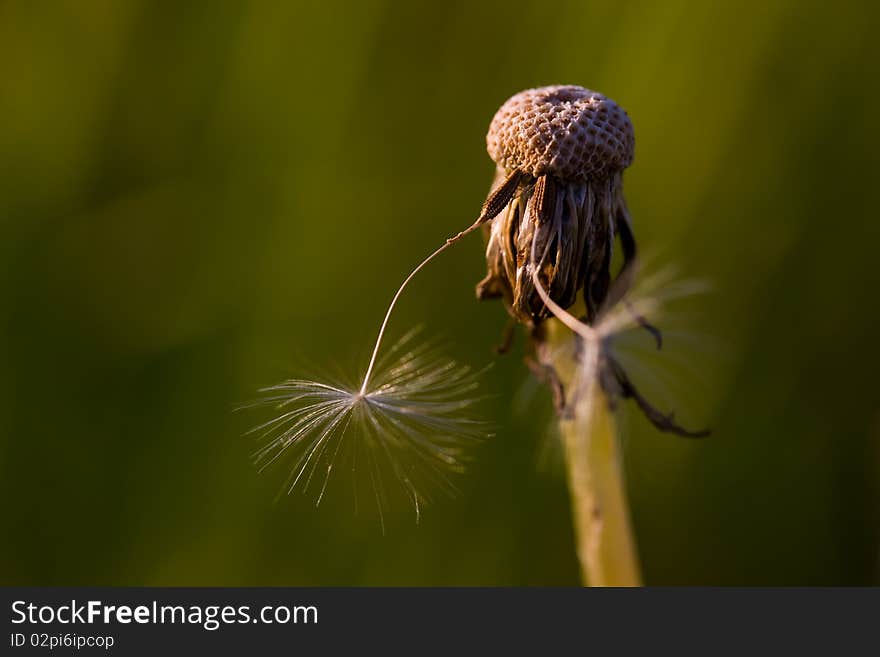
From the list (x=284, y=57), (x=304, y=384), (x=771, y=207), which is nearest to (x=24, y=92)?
(x=284, y=57)

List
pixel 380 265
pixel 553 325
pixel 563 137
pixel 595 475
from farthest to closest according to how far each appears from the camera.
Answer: pixel 380 265
pixel 595 475
pixel 553 325
pixel 563 137

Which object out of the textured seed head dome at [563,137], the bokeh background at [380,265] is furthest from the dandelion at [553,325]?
the bokeh background at [380,265]

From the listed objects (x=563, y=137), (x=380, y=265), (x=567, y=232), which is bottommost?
(x=567, y=232)

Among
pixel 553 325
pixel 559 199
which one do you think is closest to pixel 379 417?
pixel 553 325

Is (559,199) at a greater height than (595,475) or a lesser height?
greater

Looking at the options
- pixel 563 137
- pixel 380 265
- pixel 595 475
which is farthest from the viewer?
pixel 380 265

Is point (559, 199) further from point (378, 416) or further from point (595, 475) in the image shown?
point (595, 475)

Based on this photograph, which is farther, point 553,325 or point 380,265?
point 380,265

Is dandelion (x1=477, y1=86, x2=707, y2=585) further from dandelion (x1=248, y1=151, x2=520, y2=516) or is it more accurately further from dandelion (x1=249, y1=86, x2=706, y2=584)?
dandelion (x1=248, y1=151, x2=520, y2=516)
